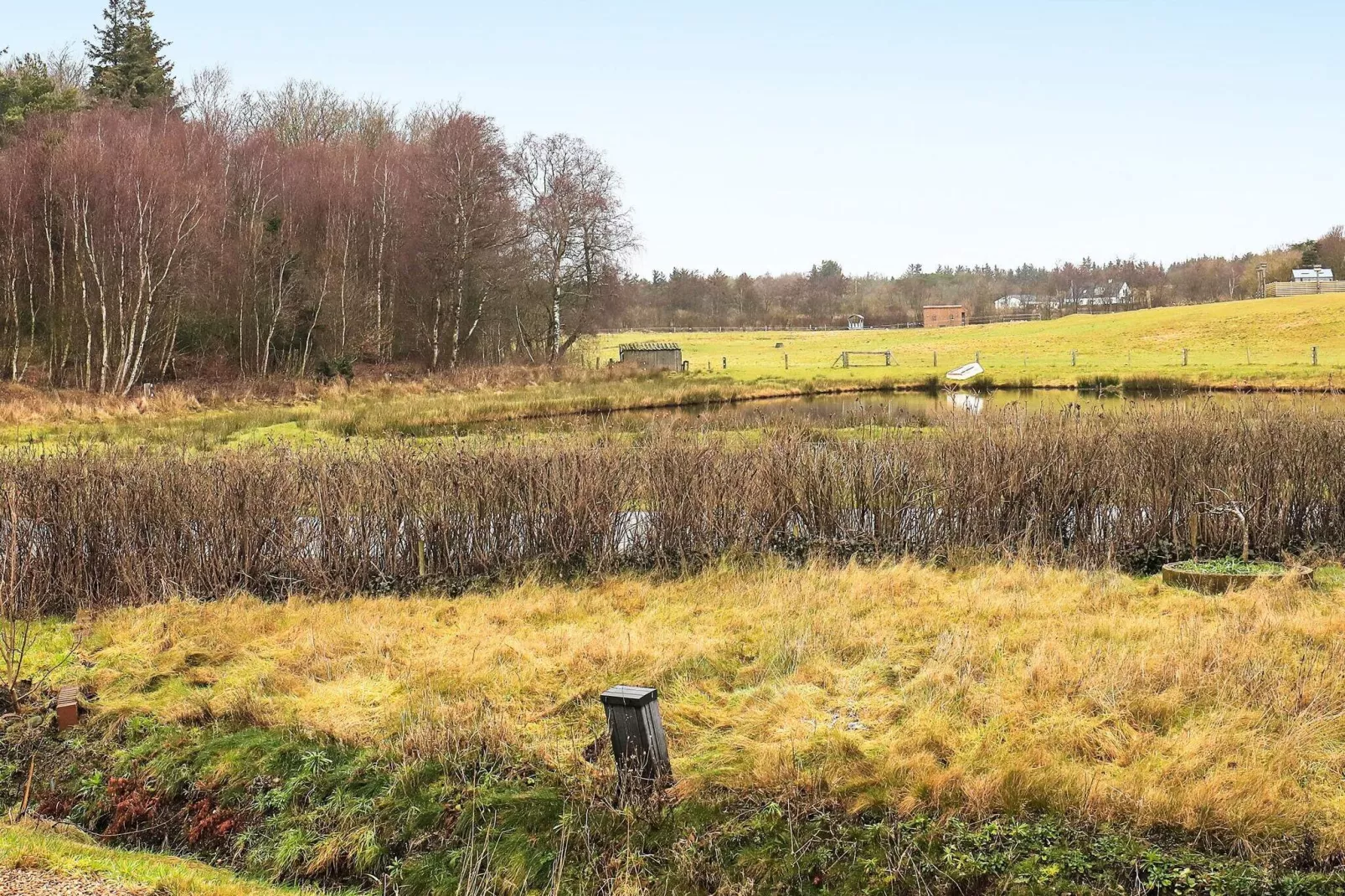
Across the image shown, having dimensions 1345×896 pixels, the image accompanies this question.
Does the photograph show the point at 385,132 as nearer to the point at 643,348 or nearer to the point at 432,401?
the point at 643,348

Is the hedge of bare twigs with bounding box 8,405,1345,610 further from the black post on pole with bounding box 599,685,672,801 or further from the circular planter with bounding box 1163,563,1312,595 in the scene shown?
the black post on pole with bounding box 599,685,672,801

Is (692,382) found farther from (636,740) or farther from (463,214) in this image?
(636,740)

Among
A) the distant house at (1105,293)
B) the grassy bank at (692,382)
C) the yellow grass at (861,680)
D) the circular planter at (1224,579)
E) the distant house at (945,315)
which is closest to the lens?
the yellow grass at (861,680)

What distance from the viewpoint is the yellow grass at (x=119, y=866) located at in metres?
5.24

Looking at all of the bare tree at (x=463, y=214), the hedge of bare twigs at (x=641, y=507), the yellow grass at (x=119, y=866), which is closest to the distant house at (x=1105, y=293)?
the bare tree at (x=463, y=214)

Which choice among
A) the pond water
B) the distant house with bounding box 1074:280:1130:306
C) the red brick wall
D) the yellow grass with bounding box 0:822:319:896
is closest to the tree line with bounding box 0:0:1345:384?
the pond water

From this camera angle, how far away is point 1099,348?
191 feet

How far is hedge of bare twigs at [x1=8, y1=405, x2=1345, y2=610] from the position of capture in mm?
10484

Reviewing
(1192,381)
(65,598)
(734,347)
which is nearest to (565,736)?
(65,598)

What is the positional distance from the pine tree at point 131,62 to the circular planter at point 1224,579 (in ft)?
153

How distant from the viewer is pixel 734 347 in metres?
74.9

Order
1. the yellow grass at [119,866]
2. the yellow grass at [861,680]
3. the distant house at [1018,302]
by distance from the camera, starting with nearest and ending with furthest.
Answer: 1. the yellow grass at [119,866]
2. the yellow grass at [861,680]
3. the distant house at [1018,302]

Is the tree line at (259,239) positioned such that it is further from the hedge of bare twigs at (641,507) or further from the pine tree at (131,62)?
the hedge of bare twigs at (641,507)

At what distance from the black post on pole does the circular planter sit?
621 centimetres
